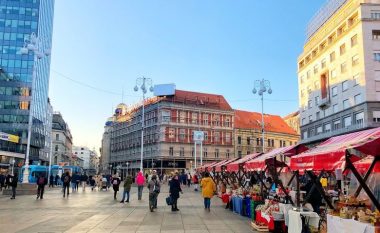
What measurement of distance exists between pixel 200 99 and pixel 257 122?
65.6ft

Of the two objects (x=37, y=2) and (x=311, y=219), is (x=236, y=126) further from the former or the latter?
(x=311, y=219)

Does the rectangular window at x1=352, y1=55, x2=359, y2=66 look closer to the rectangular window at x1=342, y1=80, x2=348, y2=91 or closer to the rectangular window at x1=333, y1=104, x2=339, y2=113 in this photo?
the rectangular window at x1=342, y1=80, x2=348, y2=91

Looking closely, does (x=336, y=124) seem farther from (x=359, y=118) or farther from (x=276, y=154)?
(x=276, y=154)

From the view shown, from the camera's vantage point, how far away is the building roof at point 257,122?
9581 centimetres

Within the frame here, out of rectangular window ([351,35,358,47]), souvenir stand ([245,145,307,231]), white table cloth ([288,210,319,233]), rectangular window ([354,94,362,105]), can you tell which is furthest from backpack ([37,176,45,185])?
rectangular window ([351,35,358,47])

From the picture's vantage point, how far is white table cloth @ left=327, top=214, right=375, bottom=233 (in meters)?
7.12

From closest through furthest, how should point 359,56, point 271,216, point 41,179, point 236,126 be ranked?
point 271,216 < point 41,179 < point 359,56 < point 236,126

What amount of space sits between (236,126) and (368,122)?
48890 mm

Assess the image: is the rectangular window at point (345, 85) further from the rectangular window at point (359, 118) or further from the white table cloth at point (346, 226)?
the white table cloth at point (346, 226)

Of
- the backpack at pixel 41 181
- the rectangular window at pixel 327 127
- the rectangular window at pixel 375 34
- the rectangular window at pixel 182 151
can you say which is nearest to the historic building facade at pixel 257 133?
the rectangular window at pixel 182 151

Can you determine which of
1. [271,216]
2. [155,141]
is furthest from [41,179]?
[155,141]

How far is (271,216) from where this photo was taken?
39.4 ft

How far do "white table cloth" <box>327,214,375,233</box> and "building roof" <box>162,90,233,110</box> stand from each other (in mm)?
73417

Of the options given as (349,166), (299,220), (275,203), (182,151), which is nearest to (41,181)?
(275,203)
